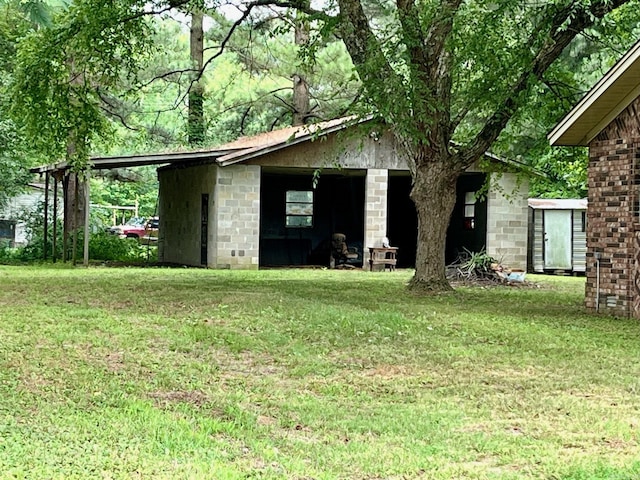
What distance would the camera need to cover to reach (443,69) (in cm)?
1565

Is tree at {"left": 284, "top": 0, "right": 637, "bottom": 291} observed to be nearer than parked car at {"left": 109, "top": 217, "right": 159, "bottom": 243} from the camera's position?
Yes

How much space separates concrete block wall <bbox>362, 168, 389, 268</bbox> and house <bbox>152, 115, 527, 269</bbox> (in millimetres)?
25

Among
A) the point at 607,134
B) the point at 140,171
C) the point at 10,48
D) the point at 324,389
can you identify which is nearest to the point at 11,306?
the point at 324,389

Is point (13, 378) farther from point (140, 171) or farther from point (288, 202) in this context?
point (140, 171)

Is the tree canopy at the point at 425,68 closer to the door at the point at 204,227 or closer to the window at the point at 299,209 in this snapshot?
the door at the point at 204,227

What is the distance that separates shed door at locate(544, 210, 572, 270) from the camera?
2355 cm

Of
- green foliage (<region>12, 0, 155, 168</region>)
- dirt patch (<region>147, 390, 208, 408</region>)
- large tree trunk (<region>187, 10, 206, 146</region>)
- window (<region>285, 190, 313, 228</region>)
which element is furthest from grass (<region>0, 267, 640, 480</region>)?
large tree trunk (<region>187, 10, 206, 146</region>)

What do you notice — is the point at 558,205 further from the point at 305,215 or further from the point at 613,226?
the point at 613,226

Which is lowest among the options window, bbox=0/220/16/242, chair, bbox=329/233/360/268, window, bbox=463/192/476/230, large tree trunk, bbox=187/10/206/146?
chair, bbox=329/233/360/268

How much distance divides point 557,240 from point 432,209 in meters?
8.77

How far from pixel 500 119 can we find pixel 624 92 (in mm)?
3454

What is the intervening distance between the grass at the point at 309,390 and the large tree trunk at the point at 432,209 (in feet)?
8.52

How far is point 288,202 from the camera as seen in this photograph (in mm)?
26656

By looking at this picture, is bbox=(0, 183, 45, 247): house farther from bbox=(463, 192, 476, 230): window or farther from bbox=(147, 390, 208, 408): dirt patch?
bbox=(147, 390, 208, 408): dirt patch
